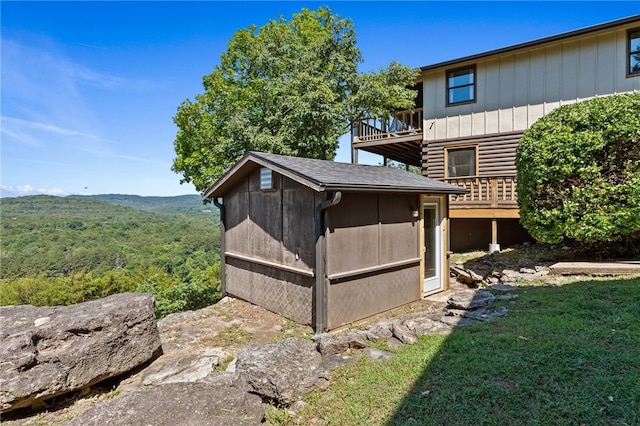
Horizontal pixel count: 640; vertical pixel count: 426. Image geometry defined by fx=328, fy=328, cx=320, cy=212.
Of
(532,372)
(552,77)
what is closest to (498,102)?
(552,77)

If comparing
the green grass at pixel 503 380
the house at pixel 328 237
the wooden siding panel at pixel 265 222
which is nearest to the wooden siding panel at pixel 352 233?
the house at pixel 328 237

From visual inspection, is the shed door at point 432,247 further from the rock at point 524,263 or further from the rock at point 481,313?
the rock at point 524,263

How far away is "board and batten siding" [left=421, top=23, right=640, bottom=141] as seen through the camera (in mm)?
9836

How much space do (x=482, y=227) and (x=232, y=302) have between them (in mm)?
9064

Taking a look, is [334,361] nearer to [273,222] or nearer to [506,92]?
[273,222]

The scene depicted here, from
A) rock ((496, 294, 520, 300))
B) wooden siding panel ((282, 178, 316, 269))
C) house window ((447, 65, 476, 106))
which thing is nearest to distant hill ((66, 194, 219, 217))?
house window ((447, 65, 476, 106))

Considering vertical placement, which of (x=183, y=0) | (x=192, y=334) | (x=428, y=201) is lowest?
(x=192, y=334)

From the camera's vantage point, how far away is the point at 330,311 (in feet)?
17.5

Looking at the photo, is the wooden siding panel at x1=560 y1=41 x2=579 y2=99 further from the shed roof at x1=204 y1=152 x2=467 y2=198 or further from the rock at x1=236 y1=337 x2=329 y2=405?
the rock at x1=236 y1=337 x2=329 y2=405

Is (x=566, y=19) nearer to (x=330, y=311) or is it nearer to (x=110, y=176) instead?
(x=330, y=311)

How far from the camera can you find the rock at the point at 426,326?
4.35 meters

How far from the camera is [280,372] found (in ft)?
10.2

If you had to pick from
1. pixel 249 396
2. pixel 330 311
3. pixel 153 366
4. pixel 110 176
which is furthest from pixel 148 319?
pixel 110 176

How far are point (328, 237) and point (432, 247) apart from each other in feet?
10.5
